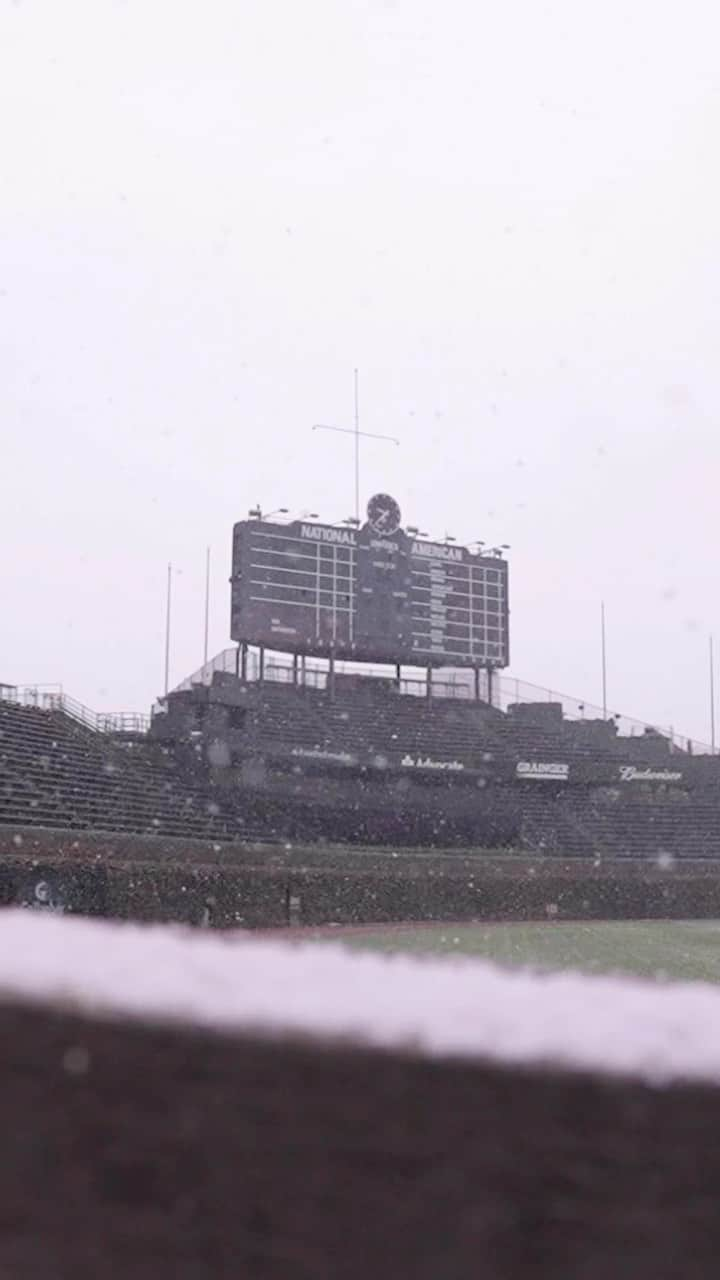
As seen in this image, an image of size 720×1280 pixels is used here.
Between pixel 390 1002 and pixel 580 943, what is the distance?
2049 centimetres

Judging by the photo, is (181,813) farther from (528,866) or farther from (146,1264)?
(146,1264)

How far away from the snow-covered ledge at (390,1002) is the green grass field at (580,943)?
11137mm

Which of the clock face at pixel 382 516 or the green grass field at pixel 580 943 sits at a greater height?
the clock face at pixel 382 516

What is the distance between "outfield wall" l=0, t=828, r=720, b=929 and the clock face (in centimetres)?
1156

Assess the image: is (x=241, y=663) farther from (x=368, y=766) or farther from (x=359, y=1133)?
(x=359, y=1133)

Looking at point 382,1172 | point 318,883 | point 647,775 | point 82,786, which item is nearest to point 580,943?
point 318,883

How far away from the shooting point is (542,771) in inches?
1658

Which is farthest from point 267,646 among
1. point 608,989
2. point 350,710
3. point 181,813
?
point 608,989

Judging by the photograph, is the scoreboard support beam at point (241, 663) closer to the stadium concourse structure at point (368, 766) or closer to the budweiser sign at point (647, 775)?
the stadium concourse structure at point (368, 766)

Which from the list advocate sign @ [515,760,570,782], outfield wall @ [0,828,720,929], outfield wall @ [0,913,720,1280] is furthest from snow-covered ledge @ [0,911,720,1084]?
advocate sign @ [515,760,570,782]

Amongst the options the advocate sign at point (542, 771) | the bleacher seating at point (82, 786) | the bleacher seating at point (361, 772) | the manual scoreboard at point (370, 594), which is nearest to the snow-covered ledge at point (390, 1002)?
the bleacher seating at point (82, 786)

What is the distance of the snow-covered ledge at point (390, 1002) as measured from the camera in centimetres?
193

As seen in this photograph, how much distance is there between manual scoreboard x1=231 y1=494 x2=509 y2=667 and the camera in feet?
130

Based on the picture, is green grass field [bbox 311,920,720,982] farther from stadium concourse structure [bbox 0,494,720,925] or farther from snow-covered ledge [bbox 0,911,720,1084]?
snow-covered ledge [bbox 0,911,720,1084]
